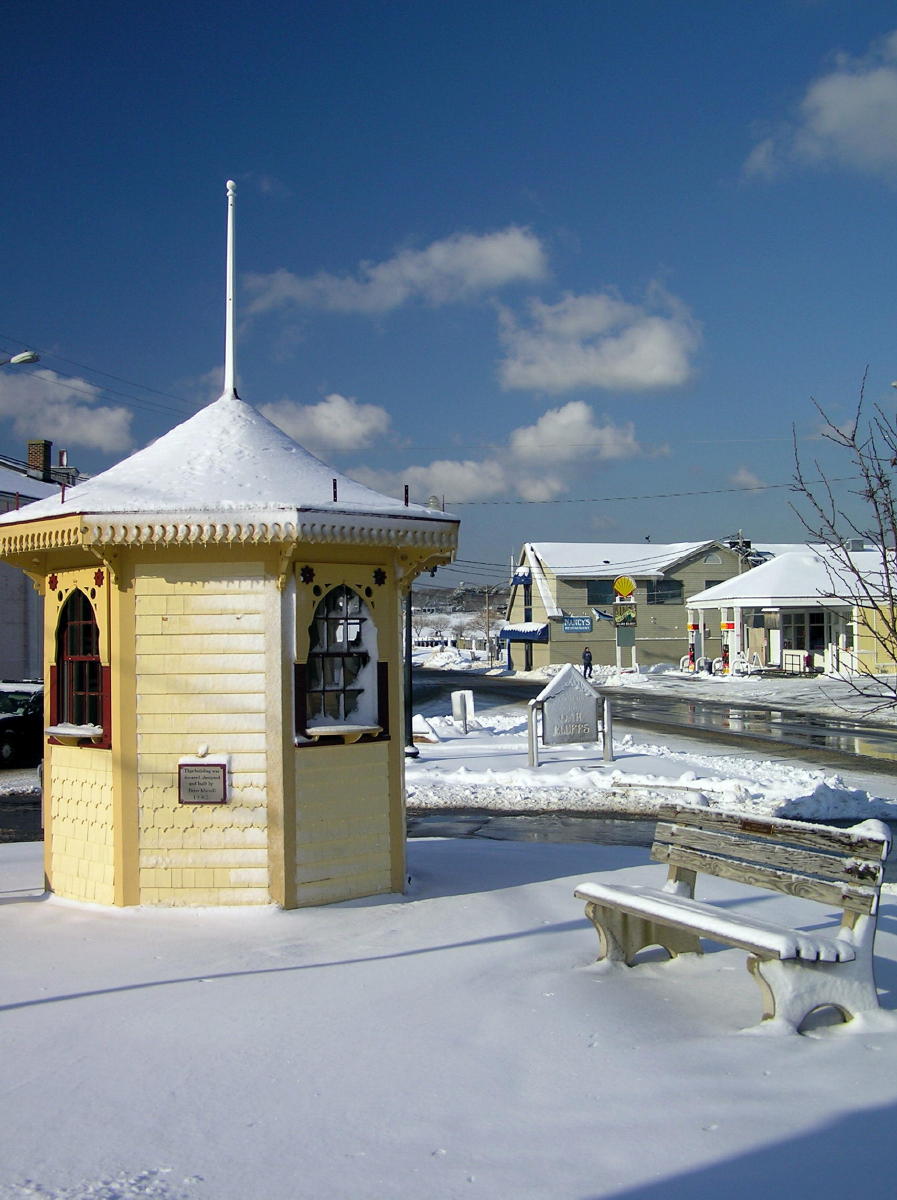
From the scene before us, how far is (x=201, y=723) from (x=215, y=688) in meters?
0.26

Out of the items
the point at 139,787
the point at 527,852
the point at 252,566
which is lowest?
the point at 527,852

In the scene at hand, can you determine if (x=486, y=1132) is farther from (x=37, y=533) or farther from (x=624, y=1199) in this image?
(x=37, y=533)

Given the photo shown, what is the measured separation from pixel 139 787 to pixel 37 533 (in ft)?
6.34

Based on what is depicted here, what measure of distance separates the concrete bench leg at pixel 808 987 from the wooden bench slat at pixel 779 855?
401 mm

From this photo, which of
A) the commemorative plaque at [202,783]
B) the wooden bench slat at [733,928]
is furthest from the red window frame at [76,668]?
the wooden bench slat at [733,928]

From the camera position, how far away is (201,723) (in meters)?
7.38

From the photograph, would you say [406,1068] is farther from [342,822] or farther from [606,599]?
[606,599]

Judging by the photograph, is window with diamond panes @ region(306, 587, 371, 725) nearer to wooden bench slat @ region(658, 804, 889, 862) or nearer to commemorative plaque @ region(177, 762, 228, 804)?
commemorative plaque @ region(177, 762, 228, 804)

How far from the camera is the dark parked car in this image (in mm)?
19703

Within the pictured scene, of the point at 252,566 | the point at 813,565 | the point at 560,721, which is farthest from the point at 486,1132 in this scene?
→ the point at 813,565

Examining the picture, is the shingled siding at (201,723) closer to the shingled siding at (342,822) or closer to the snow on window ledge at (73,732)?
the shingled siding at (342,822)

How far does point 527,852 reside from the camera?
33.6ft

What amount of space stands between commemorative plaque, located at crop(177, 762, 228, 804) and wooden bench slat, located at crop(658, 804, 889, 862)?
117 inches

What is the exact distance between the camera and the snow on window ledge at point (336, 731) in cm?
743
